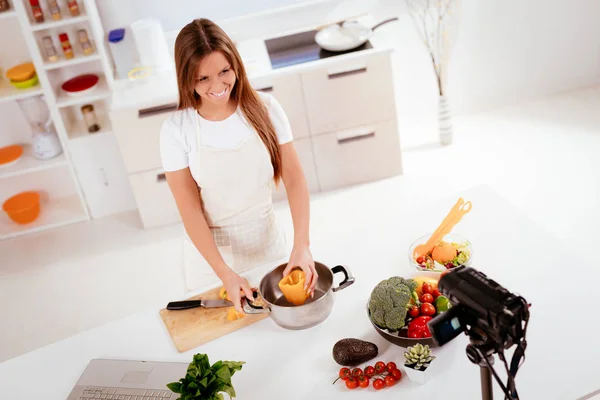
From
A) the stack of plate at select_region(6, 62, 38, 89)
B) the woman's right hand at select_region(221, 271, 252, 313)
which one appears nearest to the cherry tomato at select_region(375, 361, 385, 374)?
the woman's right hand at select_region(221, 271, 252, 313)

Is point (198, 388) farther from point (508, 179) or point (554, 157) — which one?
point (554, 157)

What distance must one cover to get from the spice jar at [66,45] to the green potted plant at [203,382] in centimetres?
257

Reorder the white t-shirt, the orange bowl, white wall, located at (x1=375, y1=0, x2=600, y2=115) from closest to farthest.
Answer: the white t-shirt, the orange bowl, white wall, located at (x1=375, y1=0, x2=600, y2=115)

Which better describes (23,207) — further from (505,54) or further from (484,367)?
(484,367)

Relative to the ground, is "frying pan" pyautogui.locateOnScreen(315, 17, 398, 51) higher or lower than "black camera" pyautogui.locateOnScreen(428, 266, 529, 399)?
lower

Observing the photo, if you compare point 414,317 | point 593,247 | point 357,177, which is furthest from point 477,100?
point 414,317

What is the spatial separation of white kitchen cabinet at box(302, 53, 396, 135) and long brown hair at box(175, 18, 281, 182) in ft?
5.25

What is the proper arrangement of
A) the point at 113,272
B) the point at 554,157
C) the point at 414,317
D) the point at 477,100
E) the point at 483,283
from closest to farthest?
1. the point at 483,283
2. the point at 414,317
3. the point at 113,272
4. the point at 554,157
5. the point at 477,100

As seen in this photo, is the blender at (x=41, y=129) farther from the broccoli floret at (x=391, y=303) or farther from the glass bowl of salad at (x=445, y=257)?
the broccoli floret at (x=391, y=303)

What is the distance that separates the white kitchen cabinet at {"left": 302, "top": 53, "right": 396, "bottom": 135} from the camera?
11.7ft

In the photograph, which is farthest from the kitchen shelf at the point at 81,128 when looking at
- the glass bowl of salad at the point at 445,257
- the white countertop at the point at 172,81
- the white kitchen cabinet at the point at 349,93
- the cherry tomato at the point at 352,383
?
the cherry tomato at the point at 352,383

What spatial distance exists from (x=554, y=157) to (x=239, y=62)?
8.01 ft

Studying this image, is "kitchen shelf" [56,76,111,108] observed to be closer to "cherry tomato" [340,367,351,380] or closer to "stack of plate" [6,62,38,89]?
Answer: "stack of plate" [6,62,38,89]

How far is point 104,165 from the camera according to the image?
3.88 metres
